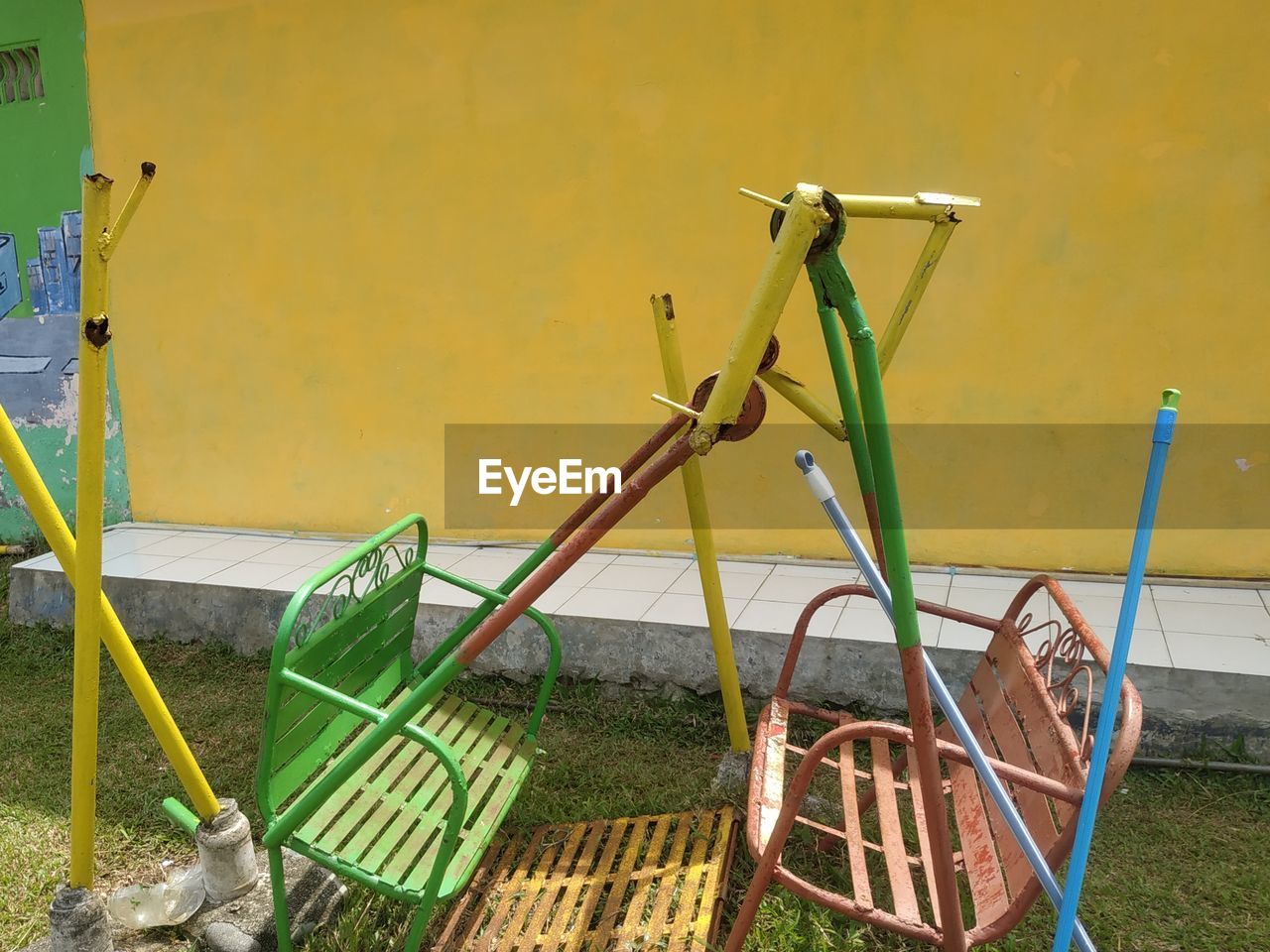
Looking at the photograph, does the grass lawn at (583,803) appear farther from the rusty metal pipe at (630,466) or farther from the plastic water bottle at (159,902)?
the rusty metal pipe at (630,466)

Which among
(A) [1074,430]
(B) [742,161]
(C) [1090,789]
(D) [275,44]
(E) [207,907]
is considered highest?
(D) [275,44]

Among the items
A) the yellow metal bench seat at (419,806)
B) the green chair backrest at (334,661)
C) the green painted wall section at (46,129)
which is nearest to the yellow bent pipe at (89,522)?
the green chair backrest at (334,661)

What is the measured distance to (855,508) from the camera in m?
4.18

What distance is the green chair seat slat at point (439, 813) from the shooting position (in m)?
2.18

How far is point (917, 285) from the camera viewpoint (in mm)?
1911

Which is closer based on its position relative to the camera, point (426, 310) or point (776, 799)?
point (776, 799)

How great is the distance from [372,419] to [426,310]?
0.66m

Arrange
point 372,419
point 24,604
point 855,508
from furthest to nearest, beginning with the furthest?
point 372,419
point 24,604
point 855,508

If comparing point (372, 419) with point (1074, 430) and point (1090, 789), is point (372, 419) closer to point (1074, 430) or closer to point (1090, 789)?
point (1074, 430)

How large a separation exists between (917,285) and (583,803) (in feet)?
6.33

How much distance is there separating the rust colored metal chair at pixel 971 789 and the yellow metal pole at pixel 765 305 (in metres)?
0.63

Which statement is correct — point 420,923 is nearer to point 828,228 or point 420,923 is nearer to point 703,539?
point 703,539

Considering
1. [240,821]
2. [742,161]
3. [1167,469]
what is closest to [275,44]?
[742,161]

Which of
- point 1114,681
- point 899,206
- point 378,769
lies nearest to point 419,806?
point 378,769
